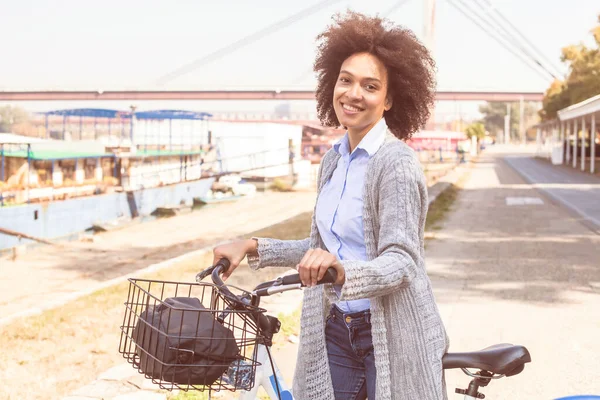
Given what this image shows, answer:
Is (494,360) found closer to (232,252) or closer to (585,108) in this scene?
(232,252)

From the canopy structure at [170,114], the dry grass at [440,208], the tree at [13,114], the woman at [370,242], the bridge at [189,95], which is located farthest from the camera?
the tree at [13,114]

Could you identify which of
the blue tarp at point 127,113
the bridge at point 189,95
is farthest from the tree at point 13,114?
the blue tarp at point 127,113

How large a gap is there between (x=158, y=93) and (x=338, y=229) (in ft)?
301

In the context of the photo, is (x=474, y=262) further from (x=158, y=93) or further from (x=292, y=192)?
(x=158, y=93)

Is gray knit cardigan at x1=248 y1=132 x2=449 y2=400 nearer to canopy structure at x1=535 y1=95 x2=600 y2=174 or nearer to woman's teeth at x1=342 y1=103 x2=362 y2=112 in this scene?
woman's teeth at x1=342 y1=103 x2=362 y2=112

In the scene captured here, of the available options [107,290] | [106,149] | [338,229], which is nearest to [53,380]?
[107,290]

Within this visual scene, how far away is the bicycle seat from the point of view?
103 inches

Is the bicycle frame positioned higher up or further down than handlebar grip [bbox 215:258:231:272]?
further down

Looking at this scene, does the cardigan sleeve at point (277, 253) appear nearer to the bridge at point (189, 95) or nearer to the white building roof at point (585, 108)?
the white building roof at point (585, 108)

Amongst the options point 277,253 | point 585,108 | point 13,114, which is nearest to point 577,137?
point 585,108

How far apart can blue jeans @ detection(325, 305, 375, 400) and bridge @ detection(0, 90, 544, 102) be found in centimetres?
8724

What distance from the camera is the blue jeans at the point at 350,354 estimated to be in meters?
2.68

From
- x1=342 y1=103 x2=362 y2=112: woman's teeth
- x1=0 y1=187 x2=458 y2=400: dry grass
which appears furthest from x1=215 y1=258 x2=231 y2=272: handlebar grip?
x1=0 y1=187 x2=458 y2=400: dry grass

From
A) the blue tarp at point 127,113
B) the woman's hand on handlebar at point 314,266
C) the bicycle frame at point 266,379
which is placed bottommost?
the bicycle frame at point 266,379
